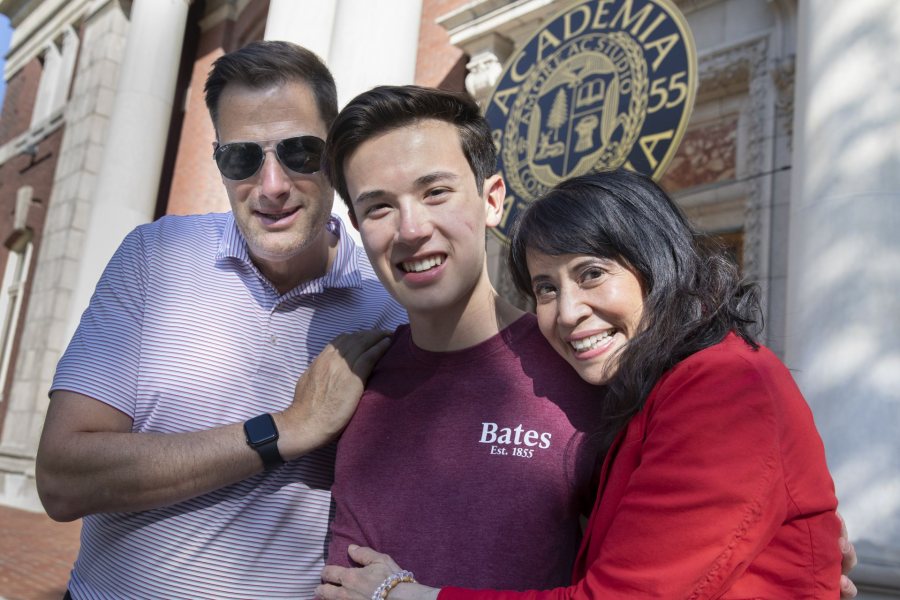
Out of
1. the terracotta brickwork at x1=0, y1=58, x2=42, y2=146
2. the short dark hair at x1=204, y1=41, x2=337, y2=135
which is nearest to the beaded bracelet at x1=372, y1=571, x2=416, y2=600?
the short dark hair at x1=204, y1=41, x2=337, y2=135

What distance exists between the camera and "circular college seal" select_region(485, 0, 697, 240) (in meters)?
4.63

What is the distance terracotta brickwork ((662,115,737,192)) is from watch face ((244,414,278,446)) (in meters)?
4.56

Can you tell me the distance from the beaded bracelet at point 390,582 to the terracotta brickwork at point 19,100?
52.5 ft

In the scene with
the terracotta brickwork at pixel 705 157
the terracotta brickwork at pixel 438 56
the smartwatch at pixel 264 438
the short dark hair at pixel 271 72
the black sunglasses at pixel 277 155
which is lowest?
the smartwatch at pixel 264 438

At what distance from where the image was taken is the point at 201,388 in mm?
1693

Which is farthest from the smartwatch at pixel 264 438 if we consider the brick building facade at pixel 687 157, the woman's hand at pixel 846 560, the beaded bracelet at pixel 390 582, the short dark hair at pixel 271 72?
the brick building facade at pixel 687 157

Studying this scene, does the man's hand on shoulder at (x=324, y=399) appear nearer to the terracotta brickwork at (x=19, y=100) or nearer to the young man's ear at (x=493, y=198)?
the young man's ear at (x=493, y=198)

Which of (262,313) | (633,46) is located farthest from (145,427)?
Result: (633,46)

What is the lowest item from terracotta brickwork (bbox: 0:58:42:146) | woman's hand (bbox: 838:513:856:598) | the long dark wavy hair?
woman's hand (bbox: 838:513:856:598)

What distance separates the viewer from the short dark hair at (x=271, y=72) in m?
1.81

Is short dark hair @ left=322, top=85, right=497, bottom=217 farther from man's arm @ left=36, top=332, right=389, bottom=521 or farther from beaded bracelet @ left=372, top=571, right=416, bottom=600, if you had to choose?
beaded bracelet @ left=372, top=571, right=416, bottom=600

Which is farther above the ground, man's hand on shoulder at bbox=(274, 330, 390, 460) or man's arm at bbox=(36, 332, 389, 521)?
man's hand on shoulder at bbox=(274, 330, 390, 460)

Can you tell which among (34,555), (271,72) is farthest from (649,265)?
(34,555)

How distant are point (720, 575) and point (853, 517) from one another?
237cm
